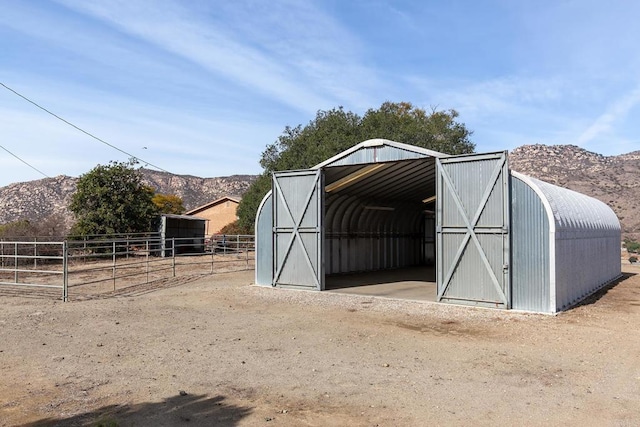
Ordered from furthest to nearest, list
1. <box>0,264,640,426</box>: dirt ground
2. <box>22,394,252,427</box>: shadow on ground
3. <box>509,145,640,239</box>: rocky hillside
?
<box>509,145,640,239</box>: rocky hillside → <box>0,264,640,426</box>: dirt ground → <box>22,394,252,427</box>: shadow on ground

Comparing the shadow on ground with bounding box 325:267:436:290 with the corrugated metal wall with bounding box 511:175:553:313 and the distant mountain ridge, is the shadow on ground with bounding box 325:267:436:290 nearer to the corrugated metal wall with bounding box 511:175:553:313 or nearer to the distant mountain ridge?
the corrugated metal wall with bounding box 511:175:553:313

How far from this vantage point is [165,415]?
4.80 metres

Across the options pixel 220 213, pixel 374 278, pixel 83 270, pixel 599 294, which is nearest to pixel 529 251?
pixel 599 294

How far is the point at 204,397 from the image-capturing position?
534 cm

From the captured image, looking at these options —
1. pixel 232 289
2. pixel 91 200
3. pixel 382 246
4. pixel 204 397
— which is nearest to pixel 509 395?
pixel 204 397

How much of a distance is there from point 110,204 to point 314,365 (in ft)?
84.7

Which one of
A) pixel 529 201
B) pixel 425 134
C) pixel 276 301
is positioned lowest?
pixel 276 301

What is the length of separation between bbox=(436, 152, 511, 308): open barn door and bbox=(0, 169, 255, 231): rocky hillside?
52.1 meters

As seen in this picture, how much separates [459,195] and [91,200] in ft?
80.3

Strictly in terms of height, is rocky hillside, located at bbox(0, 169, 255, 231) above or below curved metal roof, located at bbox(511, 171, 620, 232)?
above

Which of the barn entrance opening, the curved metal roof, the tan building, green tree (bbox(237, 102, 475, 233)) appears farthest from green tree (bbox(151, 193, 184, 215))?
the curved metal roof

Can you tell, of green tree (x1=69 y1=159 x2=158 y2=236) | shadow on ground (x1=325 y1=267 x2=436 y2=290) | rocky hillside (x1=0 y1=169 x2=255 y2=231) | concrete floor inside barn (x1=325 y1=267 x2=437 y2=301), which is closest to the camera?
concrete floor inside barn (x1=325 y1=267 x2=437 y2=301)

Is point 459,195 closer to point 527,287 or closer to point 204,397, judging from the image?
point 527,287

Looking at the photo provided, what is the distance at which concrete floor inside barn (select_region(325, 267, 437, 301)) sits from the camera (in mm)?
13530
